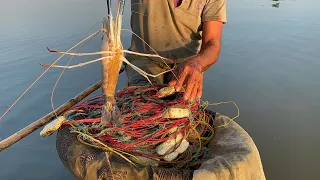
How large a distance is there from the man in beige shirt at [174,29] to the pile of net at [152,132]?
1.81 ft

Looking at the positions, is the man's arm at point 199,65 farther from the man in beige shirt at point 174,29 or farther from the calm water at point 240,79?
the calm water at point 240,79

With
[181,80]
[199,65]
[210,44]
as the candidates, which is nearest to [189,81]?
[181,80]

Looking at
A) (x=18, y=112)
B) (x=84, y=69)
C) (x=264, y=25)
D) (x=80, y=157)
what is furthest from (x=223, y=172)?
(x=264, y=25)

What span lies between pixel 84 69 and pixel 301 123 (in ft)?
10.1

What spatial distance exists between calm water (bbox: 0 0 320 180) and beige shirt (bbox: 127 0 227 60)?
56.0 inches

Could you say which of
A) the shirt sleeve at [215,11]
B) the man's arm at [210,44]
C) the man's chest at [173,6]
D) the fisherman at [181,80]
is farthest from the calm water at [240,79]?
the man's chest at [173,6]

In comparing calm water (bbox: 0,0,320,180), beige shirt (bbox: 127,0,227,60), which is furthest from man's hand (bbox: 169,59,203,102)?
calm water (bbox: 0,0,320,180)

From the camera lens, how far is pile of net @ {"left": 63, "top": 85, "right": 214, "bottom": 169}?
1.79 metres

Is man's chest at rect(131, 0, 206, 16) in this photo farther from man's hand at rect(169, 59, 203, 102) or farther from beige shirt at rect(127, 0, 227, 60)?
man's hand at rect(169, 59, 203, 102)

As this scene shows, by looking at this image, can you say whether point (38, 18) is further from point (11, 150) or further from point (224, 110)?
point (224, 110)

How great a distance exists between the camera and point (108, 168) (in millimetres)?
1659

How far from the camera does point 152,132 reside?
1844 mm

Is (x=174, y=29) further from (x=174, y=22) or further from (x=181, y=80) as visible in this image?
(x=181, y=80)

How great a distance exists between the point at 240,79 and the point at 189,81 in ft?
9.38
